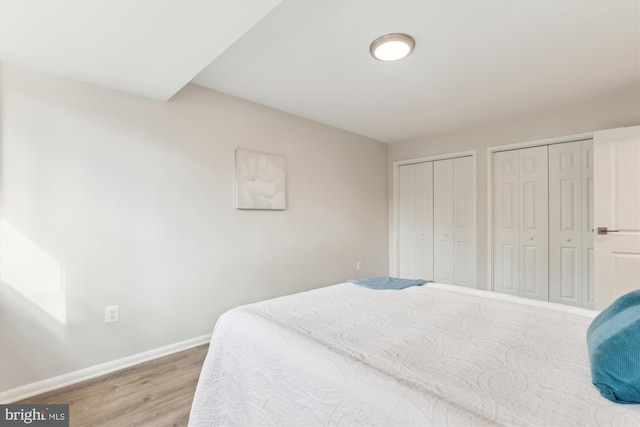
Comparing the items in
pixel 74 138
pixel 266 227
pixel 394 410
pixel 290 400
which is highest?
Answer: pixel 74 138

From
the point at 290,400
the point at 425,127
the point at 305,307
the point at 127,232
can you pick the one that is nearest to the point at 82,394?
the point at 127,232

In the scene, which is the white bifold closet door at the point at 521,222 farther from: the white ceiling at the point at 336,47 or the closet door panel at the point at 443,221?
the white ceiling at the point at 336,47

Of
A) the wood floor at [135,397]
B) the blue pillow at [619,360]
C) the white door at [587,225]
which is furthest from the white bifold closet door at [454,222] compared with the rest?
the wood floor at [135,397]

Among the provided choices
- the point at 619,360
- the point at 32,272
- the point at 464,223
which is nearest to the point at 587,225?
the point at 464,223

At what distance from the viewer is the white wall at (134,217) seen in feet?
6.16

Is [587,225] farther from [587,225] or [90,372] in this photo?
[90,372]

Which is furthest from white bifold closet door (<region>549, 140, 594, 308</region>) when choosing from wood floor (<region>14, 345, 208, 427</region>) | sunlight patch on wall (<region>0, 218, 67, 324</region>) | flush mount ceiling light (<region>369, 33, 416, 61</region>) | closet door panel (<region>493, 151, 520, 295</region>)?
sunlight patch on wall (<region>0, 218, 67, 324</region>)

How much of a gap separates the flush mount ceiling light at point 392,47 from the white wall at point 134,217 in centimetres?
141

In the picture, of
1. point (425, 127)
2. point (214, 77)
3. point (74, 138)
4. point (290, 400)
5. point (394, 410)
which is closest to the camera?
point (394, 410)

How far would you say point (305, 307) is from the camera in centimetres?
160

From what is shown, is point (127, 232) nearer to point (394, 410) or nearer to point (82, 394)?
point (82, 394)

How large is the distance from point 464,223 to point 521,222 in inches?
23.4

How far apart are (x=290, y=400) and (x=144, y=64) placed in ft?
6.64

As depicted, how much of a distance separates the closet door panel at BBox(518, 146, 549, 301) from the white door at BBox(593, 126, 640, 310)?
583 mm
